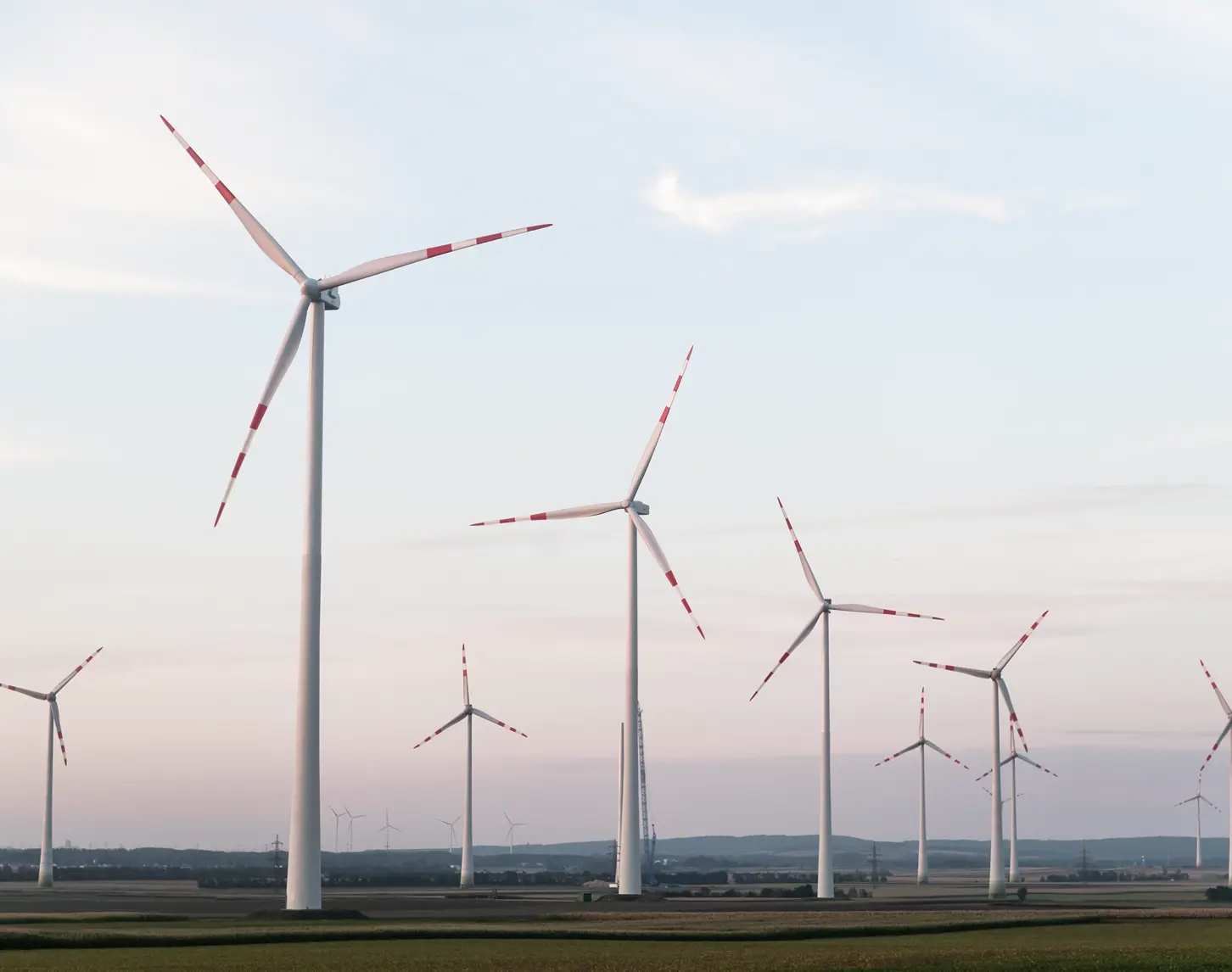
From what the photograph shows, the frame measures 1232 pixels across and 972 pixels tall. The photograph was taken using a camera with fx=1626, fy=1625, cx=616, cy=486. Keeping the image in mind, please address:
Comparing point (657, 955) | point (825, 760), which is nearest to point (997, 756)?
point (825, 760)

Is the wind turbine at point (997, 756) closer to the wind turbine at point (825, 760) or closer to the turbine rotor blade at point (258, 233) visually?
the wind turbine at point (825, 760)

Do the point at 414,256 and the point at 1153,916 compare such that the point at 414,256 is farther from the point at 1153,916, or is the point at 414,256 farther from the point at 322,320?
the point at 1153,916

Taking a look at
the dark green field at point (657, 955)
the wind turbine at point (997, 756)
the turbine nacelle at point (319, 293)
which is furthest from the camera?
the wind turbine at point (997, 756)

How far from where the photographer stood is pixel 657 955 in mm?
56719

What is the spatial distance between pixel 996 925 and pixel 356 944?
36666mm

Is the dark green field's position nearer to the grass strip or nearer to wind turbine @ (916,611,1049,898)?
the grass strip

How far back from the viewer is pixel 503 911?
98125 millimetres

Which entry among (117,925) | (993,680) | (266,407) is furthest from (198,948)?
(993,680)

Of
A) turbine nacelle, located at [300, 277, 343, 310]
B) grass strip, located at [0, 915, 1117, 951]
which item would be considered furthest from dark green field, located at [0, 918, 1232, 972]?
turbine nacelle, located at [300, 277, 343, 310]

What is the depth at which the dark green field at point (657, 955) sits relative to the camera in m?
51.5

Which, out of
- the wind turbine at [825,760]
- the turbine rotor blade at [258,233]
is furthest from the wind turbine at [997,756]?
the turbine rotor blade at [258,233]

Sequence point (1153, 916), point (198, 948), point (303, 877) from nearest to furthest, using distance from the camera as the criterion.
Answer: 1. point (198, 948)
2. point (303, 877)
3. point (1153, 916)

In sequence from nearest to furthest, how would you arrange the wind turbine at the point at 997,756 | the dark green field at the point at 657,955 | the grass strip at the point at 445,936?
1. the dark green field at the point at 657,955
2. the grass strip at the point at 445,936
3. the wind turbine at the point at 997,756

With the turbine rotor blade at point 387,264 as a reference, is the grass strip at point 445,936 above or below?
below
